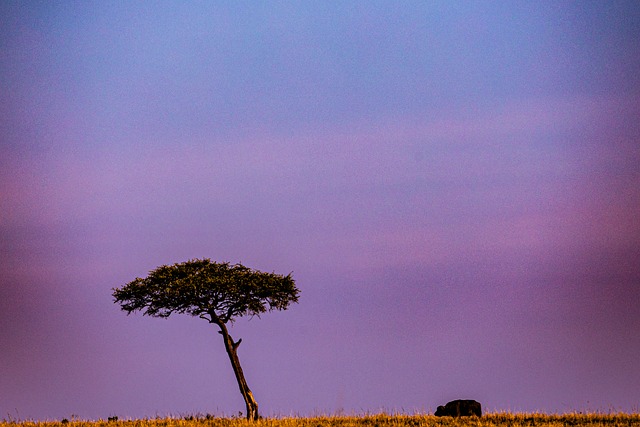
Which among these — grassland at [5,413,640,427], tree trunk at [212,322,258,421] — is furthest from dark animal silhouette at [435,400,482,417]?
tree trunk at [212,322,258,421]

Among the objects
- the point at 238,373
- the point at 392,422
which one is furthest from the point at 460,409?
the point at 238,373

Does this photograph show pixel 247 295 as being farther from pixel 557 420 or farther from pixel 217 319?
pixel 557 420

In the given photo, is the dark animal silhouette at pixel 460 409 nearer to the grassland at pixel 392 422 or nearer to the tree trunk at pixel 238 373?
the grassland at pixel 392 422

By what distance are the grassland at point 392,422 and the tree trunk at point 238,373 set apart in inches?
67.5

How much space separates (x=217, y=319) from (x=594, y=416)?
23842 mm

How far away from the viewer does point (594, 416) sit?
186ft

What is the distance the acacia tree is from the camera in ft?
207

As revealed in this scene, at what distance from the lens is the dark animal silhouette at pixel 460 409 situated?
59438 millimetres

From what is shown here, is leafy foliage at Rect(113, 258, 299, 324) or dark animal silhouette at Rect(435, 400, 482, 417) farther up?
leafy foliage at Rect(113, 258, 299, 324)

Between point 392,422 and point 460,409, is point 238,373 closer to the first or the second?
point 392,422

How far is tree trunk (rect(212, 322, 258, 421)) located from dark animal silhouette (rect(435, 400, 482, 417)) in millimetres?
11289

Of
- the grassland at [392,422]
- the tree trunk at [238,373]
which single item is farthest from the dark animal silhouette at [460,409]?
the tree trunk at [238,373]

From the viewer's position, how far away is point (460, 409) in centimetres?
5978

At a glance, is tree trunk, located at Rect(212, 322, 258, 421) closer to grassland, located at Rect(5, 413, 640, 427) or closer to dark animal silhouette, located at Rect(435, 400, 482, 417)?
grassland, located at Rect(5, 413, 640, 427)
